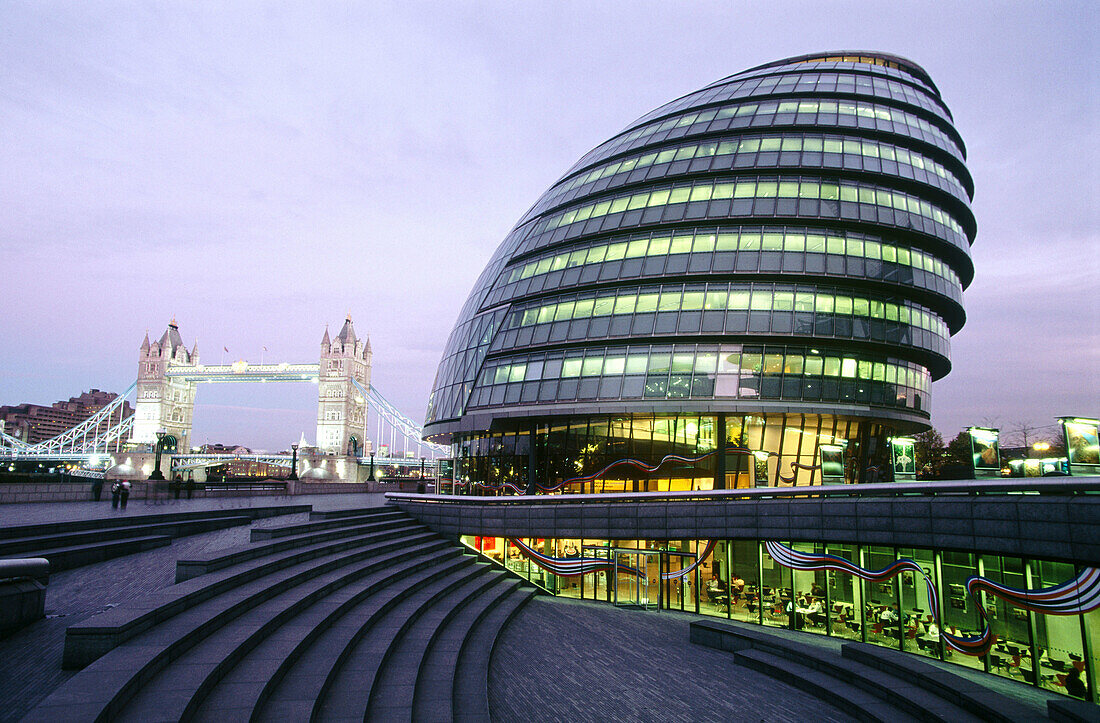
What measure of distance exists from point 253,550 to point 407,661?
18.6 ft

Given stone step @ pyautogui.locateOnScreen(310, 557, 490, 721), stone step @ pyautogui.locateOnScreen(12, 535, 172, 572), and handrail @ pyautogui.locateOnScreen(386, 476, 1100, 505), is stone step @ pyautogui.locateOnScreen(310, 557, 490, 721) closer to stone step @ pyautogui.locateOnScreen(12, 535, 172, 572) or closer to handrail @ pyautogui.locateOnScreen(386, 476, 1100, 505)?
stone step @ pyautogui.locateOnScreen(12, 535, 172, 572)

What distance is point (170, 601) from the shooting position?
11.6 metres

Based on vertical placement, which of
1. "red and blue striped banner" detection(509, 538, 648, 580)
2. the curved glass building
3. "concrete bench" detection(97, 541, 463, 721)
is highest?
the curved glass building

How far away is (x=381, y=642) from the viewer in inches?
570

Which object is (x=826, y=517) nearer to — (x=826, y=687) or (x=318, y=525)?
(x=826, y=687)

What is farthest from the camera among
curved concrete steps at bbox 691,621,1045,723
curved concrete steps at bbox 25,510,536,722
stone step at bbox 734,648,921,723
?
stone step at bbox 734,648,921,723

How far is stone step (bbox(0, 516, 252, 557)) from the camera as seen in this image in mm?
15273

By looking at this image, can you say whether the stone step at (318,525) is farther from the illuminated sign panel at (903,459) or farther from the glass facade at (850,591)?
the illuminated sign panel at (903,459)

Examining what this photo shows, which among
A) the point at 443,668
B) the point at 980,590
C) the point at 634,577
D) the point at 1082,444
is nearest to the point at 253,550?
the point at 443,668

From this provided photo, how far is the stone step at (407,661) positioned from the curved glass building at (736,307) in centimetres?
1682

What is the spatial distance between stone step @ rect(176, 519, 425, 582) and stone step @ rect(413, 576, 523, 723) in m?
5.24

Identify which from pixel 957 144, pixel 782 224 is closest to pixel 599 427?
pixel 782 224

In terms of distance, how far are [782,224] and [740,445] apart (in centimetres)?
1315

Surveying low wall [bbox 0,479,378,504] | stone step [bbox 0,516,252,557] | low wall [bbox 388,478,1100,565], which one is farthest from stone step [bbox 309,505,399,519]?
low wall [bbox 0,479,378,504]
